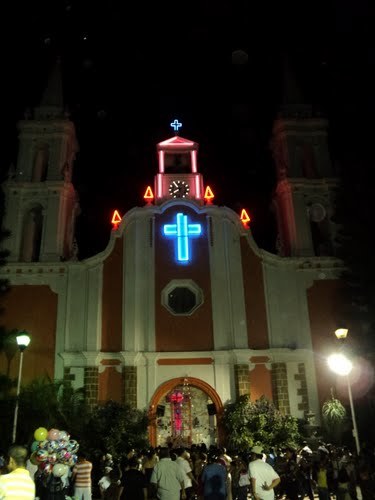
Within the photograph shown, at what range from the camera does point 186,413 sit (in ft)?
75.6

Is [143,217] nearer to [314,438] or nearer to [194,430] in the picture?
[194,430]

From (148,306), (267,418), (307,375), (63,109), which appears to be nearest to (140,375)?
(148,306)

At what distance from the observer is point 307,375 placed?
77.3 feet

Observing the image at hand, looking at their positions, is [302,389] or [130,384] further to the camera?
[302,389]

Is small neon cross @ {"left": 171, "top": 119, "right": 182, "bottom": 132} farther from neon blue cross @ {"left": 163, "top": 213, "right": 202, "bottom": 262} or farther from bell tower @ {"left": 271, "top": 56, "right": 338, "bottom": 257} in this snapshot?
neon blue cross @ {"left": 163, "top": 213, "right": 202, "bottom": 262}

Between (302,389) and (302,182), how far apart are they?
11218 millimetres

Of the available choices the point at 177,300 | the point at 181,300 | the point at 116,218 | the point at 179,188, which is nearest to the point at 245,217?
the point at 179,188

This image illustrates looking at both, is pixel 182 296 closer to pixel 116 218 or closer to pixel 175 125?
pixel 116 218

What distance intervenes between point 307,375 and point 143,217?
1110cm

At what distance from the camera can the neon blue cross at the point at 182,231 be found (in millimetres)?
25141

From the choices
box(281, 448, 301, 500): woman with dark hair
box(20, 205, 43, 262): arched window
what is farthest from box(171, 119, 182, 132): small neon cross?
box(281, 448, 301, 500): woman with dark hair

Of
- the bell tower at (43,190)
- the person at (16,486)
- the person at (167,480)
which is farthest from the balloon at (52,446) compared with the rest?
the bell tower at (43,190)

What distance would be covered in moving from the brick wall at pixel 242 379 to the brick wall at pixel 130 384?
4.57 metres

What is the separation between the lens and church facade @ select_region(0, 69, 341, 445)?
75.1 feet
